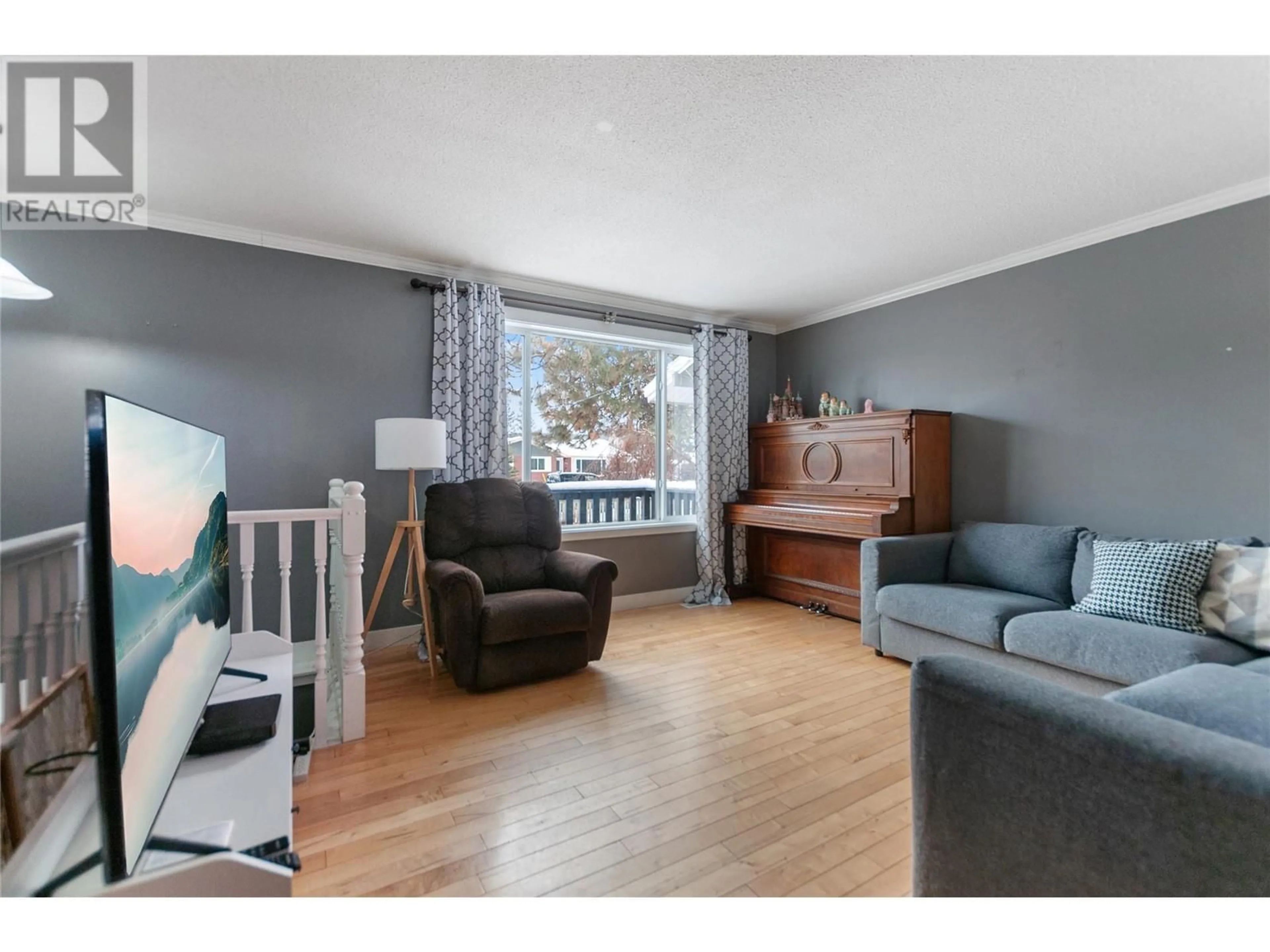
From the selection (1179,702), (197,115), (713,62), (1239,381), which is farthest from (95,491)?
(1239,381)

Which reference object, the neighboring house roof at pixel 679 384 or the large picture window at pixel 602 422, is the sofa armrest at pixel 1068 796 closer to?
the large picture window at pixel 602 422

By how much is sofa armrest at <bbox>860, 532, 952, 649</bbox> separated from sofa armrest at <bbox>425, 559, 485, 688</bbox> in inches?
88.9

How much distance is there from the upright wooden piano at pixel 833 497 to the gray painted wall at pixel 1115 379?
35cm

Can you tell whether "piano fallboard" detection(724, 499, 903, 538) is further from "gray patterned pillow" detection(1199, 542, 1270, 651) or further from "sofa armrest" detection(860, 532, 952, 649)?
"gray patterned pillow" detection(1199, 542, 1270, 651)

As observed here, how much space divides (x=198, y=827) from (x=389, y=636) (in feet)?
8.69

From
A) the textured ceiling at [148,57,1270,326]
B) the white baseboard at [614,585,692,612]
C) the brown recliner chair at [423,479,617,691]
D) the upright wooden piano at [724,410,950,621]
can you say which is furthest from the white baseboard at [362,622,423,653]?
the upright wooden piano at [724,410,950,621]

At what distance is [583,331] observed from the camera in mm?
4109

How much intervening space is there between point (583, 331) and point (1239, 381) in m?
3.68

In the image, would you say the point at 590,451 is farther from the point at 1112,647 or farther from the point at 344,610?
the point at 1112,647

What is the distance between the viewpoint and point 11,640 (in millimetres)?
925

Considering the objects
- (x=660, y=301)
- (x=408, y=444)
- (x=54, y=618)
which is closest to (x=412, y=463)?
(x=408, y=444)

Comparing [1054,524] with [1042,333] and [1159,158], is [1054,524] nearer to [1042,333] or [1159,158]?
[1042,333]

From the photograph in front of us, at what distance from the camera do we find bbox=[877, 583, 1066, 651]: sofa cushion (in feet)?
8.57

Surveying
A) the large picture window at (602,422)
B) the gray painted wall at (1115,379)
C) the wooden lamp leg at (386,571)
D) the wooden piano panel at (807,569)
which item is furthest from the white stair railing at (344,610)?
the gray painted wall at (1115,379)
